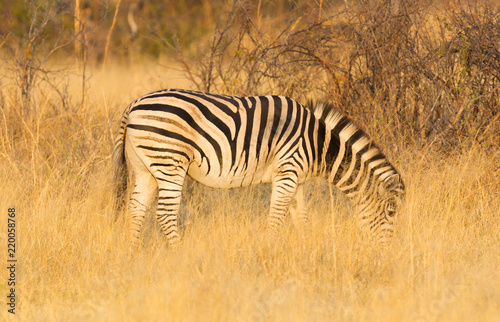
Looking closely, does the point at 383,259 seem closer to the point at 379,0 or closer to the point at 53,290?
the point at 53,290

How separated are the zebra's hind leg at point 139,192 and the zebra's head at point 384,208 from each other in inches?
70.1

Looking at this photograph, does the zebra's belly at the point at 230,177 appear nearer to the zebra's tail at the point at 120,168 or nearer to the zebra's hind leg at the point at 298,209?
the zebra's hind leg at the point at 298,209

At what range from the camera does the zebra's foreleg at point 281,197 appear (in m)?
4.73

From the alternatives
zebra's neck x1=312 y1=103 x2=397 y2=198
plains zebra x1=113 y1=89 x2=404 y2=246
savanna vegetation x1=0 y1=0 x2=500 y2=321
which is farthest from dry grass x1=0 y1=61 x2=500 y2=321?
zebra's neck x1=312 y1=103 x2=397 y2=198

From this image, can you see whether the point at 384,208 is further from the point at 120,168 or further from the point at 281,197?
the point at 120,168

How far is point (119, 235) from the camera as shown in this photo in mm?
4668

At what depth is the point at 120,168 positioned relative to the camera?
192 inches

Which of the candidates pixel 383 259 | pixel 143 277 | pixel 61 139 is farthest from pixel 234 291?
pixel 61 139

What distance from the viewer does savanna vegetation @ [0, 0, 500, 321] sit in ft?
11.1

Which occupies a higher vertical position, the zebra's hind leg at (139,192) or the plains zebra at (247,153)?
the plains zebra at (247,153)

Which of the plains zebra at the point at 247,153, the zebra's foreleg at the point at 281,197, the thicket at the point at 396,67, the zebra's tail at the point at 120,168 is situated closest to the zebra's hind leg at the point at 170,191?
the plains zebra at the point at 247,153

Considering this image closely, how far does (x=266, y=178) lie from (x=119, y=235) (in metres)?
1.30

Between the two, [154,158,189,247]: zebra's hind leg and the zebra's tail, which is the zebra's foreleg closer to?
[154,158,189,247]: zebra's hind leg

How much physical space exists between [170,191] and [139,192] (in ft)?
1.47
